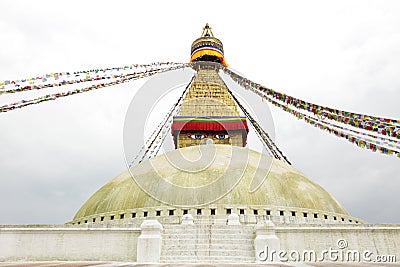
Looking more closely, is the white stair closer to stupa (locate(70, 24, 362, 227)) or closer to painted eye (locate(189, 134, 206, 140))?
stupa (locate(70, 24, 362, 227))

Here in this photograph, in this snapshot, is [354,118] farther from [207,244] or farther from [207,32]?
[207,32]

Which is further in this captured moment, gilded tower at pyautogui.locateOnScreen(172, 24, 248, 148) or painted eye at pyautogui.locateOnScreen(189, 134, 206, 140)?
painted eye at pyautogui.locateOnScreen(189, 134, 206, 140)

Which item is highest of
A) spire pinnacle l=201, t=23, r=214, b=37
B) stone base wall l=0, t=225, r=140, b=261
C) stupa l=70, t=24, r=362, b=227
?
spire pinnacle l=201, t=23, r=214, b=37

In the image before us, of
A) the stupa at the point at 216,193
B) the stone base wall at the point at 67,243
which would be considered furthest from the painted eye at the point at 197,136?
the stone base wall at the point at 67,243

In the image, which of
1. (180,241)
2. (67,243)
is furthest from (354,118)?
(67,243)

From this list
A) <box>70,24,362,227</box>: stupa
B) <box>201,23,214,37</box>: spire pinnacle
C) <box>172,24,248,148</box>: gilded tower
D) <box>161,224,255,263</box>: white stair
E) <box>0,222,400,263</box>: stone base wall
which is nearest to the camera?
<box>161,224,255,263</box>: white stair

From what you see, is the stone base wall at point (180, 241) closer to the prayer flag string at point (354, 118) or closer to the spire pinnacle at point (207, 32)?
the prayer flag string at point (354, 118)

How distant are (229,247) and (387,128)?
540cm

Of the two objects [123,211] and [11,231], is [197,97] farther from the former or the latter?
[11,231]

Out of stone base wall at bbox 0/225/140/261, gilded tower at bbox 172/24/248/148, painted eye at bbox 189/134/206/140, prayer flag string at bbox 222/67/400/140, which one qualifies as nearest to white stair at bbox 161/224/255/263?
stone base wall at bbox 0/225/140/261

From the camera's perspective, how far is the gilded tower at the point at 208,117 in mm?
21922

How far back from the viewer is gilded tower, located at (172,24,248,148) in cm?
2192

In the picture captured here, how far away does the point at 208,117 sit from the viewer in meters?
22.0

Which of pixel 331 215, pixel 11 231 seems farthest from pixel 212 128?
pixel 11 231
